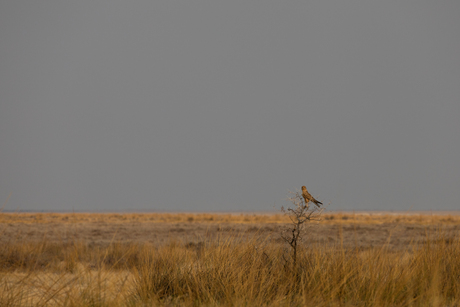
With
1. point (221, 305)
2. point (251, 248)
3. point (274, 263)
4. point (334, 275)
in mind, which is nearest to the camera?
point (221, 305)

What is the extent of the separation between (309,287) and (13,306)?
128 inches

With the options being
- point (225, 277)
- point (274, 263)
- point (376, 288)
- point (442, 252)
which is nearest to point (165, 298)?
point (225, 277)

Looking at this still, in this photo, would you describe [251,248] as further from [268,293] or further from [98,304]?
[98,304]

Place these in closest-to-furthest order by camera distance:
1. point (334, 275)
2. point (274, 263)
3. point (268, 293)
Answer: point (268, 293), point (334, 275), point (274, 263)

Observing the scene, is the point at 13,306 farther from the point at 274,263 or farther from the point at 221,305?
the point at 274,263

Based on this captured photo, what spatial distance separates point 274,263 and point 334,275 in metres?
0.82

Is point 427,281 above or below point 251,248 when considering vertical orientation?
below

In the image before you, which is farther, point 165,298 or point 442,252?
point 442,252

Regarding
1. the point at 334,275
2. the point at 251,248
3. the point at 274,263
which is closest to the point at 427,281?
the point at 334,275

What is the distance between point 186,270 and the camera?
17.3ft

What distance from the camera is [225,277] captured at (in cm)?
490

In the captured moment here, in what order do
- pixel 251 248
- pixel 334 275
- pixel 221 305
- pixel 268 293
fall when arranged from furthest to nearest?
pixel 251 248
pixel 334 275
pixel 268 293
pixel 221 305

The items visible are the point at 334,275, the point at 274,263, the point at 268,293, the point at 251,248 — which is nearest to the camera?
the point at 268,293

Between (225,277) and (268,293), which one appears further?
(225,277)
